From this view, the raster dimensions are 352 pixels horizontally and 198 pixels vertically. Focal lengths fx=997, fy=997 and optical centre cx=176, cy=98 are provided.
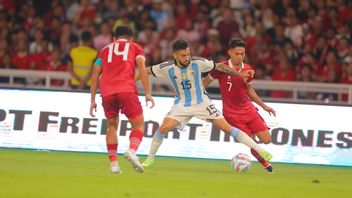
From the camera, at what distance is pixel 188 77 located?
13.5 metres

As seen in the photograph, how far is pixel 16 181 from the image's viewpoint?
36.9 ft

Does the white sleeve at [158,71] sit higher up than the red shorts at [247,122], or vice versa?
the white sleeve at [158,71]

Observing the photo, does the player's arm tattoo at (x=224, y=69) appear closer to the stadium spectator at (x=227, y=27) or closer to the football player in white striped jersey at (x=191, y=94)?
the football player in white striped jersey at (x=191, y=94)

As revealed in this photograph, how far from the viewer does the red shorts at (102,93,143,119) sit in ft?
41.7

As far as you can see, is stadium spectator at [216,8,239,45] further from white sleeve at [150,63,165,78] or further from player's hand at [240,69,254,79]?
white sleeve at [150,63,165,78]

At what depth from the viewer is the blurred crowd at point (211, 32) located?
819 inches

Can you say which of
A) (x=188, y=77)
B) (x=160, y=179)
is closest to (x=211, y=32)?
(x=188, y=77)

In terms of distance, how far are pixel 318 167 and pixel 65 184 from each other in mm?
6041

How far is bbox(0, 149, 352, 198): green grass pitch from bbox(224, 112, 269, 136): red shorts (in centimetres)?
62

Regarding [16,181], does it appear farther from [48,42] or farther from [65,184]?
[48,42]

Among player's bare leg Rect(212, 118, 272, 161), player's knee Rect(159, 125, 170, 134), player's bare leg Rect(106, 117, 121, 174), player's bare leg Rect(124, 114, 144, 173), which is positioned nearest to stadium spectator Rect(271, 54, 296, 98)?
player's bare leg Rect(212, 118, 272, 161)

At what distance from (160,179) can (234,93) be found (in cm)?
262

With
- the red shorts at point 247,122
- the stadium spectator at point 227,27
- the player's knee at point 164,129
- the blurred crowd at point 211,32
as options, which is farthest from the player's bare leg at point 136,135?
the stadium spectator at point 227,27

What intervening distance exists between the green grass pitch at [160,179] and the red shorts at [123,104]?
0.77 m
